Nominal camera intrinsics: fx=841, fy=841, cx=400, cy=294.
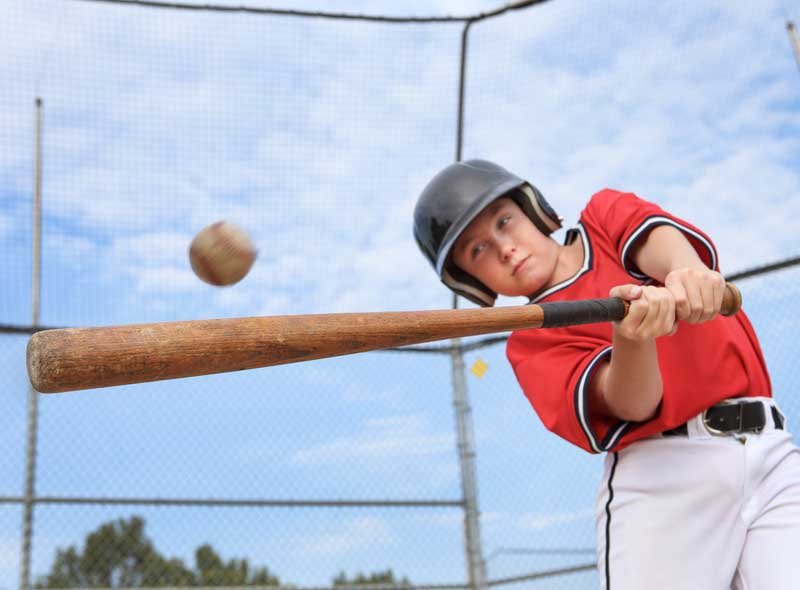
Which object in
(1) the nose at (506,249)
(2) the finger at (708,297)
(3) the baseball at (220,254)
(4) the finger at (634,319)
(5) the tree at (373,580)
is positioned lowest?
(5) the tree at (373,580)

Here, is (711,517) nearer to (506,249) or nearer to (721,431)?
(721,431)

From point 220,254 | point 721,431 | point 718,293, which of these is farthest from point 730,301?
point 220,254

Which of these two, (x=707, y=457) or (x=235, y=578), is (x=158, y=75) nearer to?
(x=235, y=578)

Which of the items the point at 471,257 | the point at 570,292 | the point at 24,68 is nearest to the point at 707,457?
the point at 570,292

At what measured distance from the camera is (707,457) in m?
1.84

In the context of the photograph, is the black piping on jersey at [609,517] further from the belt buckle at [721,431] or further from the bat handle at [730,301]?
the bat handle at [730,301]

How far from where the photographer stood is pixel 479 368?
5.57 meters

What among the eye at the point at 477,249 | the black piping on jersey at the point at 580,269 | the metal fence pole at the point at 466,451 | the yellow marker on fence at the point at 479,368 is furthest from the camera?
the yellow marker on fence at the point at 479,368

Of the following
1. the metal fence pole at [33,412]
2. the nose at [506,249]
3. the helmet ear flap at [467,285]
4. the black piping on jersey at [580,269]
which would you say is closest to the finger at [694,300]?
the black piping on jersey at [580,269]

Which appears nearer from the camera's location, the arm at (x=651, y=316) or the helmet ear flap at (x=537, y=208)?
the arm at (x=651, y=316)

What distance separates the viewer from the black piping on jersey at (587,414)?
1888 mm

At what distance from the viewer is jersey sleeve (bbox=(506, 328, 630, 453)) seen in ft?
6.26

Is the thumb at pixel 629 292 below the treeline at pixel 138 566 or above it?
above

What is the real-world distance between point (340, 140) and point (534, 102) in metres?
1.26
